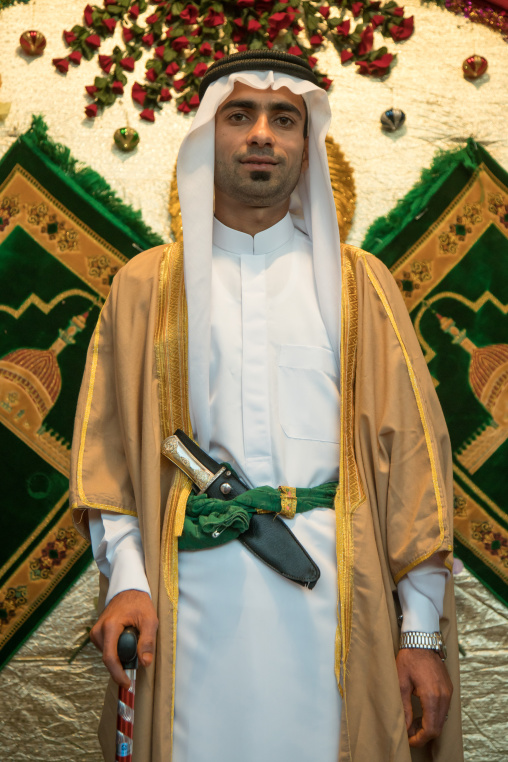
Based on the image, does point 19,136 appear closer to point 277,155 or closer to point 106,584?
point 277,155

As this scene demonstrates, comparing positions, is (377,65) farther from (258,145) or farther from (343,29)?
(258,145)

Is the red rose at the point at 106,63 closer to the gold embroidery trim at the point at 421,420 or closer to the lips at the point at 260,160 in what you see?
the lips at the point at 260,160

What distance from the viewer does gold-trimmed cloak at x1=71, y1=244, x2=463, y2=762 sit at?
159 cm

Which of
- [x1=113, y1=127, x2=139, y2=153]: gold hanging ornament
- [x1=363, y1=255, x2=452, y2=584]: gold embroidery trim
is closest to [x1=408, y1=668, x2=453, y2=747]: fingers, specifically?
[x1=363, y1=255, x2=452, y2=584]: gold embroidery trim

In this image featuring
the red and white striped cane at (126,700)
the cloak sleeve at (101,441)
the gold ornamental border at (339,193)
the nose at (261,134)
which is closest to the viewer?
the red and white striped cane at (126,700)

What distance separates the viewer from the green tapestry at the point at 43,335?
2.53 m

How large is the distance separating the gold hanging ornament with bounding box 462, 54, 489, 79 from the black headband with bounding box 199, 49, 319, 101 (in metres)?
0.96

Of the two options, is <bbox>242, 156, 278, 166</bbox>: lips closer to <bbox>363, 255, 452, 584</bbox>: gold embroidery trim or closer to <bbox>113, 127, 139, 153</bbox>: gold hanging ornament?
<bbox>363, 255, 452, 584</bbox>: gold embroidery trim

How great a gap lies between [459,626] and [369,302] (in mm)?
1228

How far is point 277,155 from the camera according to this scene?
1.87m

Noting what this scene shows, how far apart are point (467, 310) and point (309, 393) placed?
1026 millimetres

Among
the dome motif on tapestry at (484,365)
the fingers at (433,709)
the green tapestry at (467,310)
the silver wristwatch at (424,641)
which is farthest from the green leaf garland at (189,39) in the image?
the fingers at (433,709)

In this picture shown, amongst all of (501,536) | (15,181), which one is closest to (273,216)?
(15,181)

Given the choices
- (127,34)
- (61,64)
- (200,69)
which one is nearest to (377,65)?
(200,69)
